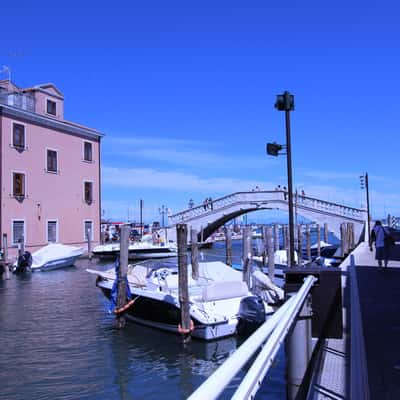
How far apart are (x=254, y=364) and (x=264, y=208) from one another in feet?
128

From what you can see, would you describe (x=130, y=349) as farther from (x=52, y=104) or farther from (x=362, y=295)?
(x=52, y=104)

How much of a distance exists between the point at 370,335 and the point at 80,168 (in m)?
29.6

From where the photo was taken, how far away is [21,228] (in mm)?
28500

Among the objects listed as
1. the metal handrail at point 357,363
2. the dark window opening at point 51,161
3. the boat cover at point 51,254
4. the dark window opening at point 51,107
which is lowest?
the boat cover at point 51,254

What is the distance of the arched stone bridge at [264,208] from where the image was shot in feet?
Result: 117

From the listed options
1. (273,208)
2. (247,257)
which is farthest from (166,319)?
(273,208)

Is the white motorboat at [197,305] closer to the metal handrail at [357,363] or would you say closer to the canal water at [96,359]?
the canal water at [96,359]

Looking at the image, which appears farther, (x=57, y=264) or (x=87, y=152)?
(x=87, y=152)

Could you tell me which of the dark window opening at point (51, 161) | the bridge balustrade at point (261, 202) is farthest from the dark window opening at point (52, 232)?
the bridge balustrade at point (261, 202)

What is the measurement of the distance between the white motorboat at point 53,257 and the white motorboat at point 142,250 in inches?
179

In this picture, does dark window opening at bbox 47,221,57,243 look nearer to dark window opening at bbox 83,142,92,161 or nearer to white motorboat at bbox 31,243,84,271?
white motorboat at bbox 31,243,84,271

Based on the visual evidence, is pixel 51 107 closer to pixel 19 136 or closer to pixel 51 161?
pixel 51 161

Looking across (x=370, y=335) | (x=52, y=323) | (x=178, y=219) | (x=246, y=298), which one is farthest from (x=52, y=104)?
(x=370, y=335)

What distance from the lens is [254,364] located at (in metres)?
2.00
